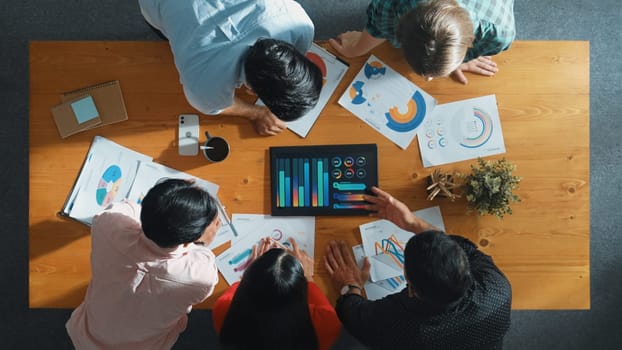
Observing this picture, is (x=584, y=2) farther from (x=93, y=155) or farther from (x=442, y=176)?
(x=93, y=155)

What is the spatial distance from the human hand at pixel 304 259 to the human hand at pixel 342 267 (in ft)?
0.17

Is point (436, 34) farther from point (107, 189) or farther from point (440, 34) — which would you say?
point (107, 189)

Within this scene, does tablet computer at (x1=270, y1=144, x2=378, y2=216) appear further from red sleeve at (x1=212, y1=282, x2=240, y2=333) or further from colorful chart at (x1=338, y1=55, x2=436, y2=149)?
red sleeve at (x1=212, y1=282, x2=240, y2=333)

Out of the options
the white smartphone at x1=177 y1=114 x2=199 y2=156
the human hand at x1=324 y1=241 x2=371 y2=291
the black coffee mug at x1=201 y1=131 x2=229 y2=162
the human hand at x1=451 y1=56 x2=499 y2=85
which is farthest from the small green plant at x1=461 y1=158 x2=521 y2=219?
the white smartphone at x1=177 y1=114 x2=199 y2=156

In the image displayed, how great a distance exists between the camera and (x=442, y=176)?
4.97 feet

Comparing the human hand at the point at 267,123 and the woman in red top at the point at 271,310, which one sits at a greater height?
the human hand at the point at 267,123

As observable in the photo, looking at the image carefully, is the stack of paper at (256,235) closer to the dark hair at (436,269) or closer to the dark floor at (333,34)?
the dark hair at (436,269)

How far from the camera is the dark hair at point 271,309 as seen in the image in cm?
126

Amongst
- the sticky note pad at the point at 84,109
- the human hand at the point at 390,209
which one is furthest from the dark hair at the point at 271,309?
the sticky note pad at the point at 84,109

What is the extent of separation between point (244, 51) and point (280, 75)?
6.0 inches

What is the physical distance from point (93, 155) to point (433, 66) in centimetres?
111

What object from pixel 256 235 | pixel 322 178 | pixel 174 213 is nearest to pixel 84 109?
pixel 174 213

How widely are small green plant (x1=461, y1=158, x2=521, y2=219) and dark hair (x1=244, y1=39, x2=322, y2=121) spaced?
0.63 metres

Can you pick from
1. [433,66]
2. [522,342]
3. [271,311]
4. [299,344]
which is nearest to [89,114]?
[271,311]
